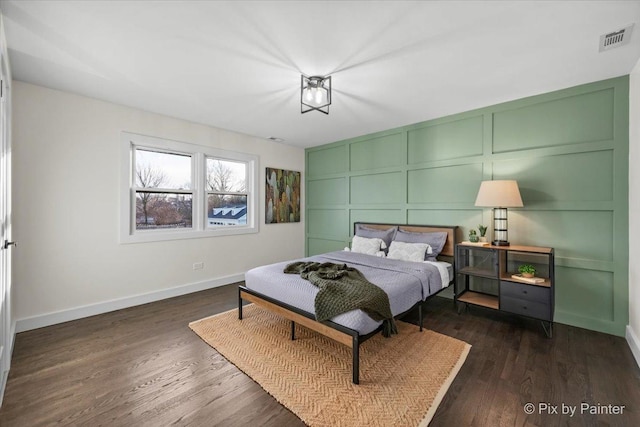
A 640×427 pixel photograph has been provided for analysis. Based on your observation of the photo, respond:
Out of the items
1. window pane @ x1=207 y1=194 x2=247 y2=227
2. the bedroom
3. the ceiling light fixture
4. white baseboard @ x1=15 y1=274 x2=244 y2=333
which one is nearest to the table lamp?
the bedroom

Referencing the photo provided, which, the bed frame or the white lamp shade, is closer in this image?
the bed frame

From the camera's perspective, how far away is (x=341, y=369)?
2193 millimetres

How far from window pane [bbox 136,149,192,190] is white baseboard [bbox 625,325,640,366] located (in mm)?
5351

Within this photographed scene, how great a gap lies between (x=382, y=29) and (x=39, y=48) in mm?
2808

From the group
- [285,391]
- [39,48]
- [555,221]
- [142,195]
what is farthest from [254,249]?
[555,221]

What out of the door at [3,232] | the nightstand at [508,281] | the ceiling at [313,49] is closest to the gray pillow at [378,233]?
the nightstand at [508,281]

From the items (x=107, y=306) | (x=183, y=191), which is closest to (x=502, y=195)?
(x=183, y=191)

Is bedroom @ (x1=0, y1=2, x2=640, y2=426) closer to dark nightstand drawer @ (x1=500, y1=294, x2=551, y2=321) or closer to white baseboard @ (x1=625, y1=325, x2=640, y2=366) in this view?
white baseboard @ (x1=625, y1=325, x2=640, y2=366)

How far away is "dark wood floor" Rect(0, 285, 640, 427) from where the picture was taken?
1.72 m

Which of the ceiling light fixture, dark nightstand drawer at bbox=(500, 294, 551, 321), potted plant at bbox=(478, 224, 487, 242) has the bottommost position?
dark nightstand drawer at bbox=(500, 294, 551, 321)

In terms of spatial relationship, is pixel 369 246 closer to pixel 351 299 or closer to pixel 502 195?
pixel 502 195

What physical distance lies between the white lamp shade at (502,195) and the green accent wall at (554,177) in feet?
1.43

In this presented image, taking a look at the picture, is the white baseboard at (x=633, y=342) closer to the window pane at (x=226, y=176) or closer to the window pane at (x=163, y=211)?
the window pane at (x=226, y=176)

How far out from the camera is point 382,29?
2.02m
